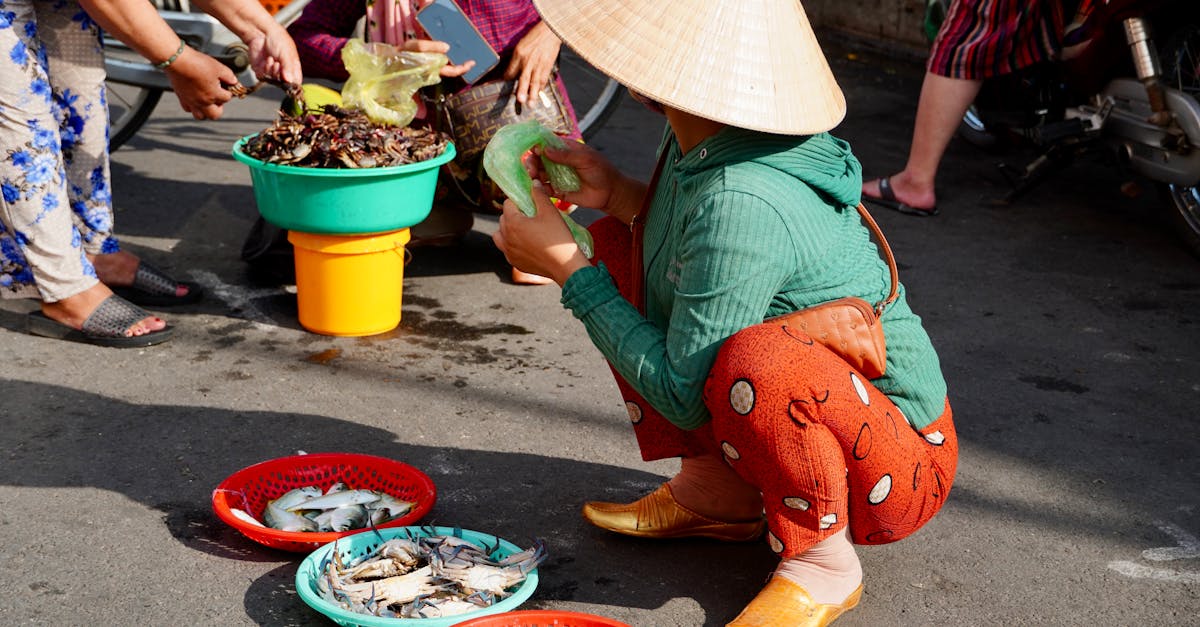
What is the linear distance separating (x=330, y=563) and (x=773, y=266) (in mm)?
1011

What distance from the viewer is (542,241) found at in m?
2.14

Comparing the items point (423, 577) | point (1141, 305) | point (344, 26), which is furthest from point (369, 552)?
point (1141, 305)

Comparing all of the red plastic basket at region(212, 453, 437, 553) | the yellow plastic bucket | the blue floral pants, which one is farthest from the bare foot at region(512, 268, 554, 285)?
the red plastic basket at region(212, 453, 437, 553)

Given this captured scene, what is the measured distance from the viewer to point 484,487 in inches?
108

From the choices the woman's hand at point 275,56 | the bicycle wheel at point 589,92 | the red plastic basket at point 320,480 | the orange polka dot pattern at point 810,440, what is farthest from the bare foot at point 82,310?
the bicycle wheel at point 589,92

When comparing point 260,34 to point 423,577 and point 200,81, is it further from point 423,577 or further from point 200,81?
point 423,577

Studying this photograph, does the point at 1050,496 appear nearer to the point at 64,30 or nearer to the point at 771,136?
the point at 771,136

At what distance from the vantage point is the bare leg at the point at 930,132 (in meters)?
4.74

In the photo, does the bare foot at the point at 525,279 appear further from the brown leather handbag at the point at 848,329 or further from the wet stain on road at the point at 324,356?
the brown leather handbag at the point at 848,329

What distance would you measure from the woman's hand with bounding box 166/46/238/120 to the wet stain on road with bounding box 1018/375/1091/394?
8.06 feet

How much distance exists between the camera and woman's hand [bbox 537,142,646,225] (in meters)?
2.44

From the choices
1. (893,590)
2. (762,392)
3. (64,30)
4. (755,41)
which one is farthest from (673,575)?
(64,30)

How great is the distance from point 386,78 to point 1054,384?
86.1 inches

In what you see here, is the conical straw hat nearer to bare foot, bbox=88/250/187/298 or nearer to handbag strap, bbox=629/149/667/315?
handbag strap, bbox=629/149/667/315
